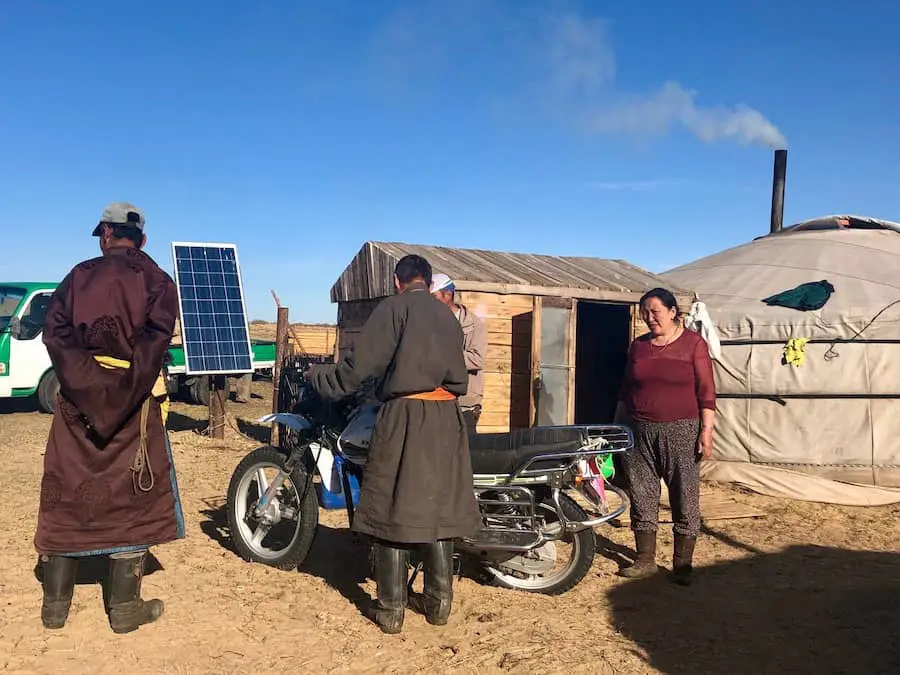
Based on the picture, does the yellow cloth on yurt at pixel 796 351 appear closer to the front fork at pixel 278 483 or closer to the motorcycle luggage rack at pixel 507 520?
the motorcycle luggage rack at pixel 507 520

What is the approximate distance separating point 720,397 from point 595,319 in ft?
11.8

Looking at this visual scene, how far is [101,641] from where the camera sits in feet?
10.7

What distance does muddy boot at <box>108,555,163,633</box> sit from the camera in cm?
333

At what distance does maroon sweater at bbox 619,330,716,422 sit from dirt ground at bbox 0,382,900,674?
993mm

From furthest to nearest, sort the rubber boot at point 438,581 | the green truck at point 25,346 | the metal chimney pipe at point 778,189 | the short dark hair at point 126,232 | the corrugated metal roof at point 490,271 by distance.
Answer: the metal chimney pipe at point 778,189 < the green truck at point 25,346 < the corrugated metal roof at point 490,271 < the rubber boot at point 438,581 < the short dark hair at point 126,232

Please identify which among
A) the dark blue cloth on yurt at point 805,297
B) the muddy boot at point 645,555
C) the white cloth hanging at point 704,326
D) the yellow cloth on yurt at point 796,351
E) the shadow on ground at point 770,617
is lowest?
the shadow on ground at point 770,617

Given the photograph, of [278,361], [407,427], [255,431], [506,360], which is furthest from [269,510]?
[255,431]

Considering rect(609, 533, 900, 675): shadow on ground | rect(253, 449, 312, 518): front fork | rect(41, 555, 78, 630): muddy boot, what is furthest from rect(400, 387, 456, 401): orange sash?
rect(41, 555, 78, 630): muddy boot

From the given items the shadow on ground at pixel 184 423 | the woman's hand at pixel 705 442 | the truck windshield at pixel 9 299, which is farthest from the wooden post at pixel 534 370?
the truck windshield at pixel 9 299

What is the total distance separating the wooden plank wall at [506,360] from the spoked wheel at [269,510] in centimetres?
350

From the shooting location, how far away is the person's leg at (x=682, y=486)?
444cm

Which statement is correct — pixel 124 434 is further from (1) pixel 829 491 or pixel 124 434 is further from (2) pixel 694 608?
(1) pixel 829 491

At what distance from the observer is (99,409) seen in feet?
10.6

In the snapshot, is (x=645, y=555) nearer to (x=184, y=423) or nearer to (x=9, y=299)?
(x=184, y=423)
